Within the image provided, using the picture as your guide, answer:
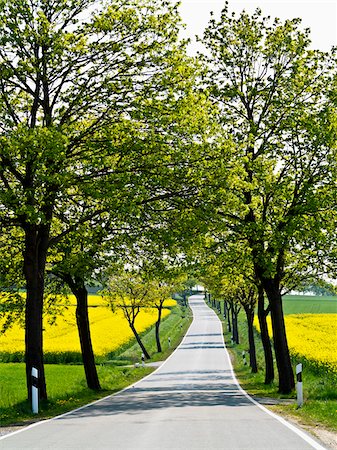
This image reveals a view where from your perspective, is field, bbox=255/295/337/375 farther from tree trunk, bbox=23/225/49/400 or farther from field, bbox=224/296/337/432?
tree trunk, bbox=23/225/49/400

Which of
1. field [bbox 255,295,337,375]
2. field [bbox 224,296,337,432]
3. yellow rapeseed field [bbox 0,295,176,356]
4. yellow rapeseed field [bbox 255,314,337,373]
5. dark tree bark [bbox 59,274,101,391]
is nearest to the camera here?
field [bbox 224,296,337,432]

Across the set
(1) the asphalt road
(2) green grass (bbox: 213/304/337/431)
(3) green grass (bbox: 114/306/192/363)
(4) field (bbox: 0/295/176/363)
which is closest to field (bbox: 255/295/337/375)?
(2) green grass (bbox: 213/304/337/431)

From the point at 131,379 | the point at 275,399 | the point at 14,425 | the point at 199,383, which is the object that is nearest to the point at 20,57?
the point at 14,425

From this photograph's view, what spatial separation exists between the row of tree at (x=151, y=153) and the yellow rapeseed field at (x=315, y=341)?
34.3ft

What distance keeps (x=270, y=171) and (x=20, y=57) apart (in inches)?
469

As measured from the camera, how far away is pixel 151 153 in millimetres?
19625

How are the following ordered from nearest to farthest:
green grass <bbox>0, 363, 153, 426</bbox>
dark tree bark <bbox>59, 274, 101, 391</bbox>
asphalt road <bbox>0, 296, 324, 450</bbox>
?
1. asphalt road <bbox>0, 296, 324, 450</bbox>
2. green grass <bbox>0, 363, 153, 426</bbox>
3. dark tree bark <bbox>59, 274, 101, 391</bbox>

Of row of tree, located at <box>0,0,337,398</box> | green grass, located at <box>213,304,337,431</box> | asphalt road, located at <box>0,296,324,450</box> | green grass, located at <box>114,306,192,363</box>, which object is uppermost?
row of tree, located at <box>0,0,337,398</box>

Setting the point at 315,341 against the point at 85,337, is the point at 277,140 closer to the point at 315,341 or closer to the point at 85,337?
the point at 85,337

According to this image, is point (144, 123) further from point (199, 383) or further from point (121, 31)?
point (199, 383)

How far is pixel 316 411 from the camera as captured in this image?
56.6 feet

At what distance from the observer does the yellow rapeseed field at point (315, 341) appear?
3832 cm

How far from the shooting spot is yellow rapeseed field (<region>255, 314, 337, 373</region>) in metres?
38.3

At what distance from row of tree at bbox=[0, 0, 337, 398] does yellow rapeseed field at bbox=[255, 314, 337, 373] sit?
412 inches
